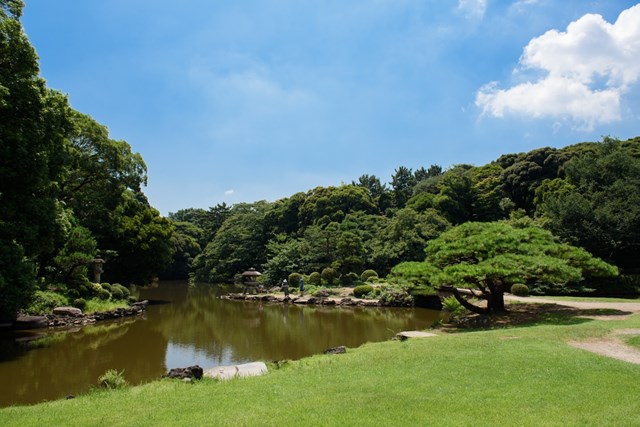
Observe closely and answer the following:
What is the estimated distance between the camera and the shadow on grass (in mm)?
11030

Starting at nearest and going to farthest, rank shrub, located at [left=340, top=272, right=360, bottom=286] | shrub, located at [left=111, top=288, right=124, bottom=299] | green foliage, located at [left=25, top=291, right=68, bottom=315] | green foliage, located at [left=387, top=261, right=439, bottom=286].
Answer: green foliage, located at [left=387, top=261, right=439, bottom=286] → green foliage, located at [left=25, top=291, right=68, bottom=315] → shrub, located at [left=111, top=288, right=124, bottom=299] → shrub, located at [left=340, top=272, right=360, bottom=286]

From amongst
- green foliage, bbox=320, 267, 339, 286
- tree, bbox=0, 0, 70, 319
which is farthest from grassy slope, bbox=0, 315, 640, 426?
green foliage, bbox=320, 267, 339, 286

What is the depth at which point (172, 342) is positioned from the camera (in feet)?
44.0

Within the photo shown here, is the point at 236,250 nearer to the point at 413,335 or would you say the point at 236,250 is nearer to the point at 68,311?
the point at 68,311

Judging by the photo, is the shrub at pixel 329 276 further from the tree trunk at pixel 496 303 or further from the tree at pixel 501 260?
the tree trunk at pixel 496 303

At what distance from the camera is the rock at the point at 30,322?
554 inches

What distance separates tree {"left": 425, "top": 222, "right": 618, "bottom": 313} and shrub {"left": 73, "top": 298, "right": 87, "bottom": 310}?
14.4m

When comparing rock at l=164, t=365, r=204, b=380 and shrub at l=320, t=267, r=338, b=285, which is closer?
rock at l=164, t=365, r=204, b=380

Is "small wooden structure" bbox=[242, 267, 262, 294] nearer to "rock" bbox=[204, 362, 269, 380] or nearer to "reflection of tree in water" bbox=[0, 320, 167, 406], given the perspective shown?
"reflection of tree in water" bbox=[0, 320, 167, 406]

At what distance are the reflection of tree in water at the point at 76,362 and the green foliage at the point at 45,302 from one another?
6.68 ft

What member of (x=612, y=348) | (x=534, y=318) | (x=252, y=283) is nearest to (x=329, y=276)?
(x=252, y=283)

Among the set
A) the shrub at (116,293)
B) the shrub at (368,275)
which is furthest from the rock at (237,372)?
the shrub at (368,275)

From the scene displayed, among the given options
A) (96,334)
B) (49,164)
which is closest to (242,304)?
(96,334)

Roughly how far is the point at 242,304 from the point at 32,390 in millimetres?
17389
